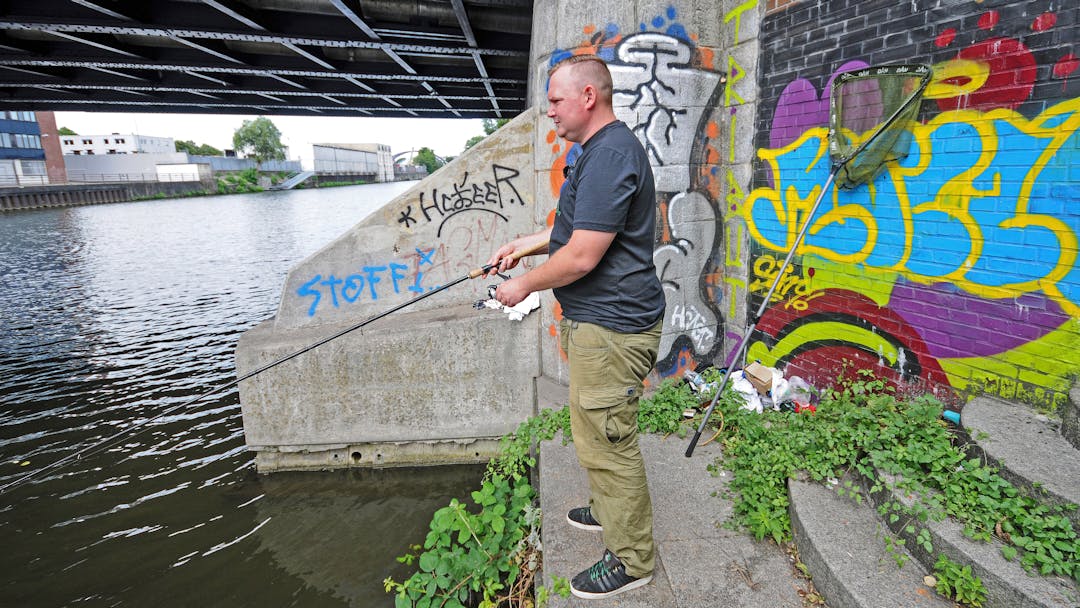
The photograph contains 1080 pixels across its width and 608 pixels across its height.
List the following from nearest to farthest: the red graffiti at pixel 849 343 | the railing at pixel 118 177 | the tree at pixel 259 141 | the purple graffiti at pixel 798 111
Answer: the red graffiti at pixel 849 343, the purple graffiti at pixel 798 111, the railing at pixel 118 177, the tree at pixel 259 141

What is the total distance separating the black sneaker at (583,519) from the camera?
10.3 feet

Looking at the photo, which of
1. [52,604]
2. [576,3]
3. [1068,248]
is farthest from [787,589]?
[52,604]

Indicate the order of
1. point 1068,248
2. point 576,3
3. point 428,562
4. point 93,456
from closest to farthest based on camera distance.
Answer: point 1068,248
point 428,562
point 576,3
point 93,456

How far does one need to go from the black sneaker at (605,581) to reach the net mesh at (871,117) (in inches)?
118

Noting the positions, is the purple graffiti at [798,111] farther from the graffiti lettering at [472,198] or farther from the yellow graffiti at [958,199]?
the graffiti lettering at [472,198]

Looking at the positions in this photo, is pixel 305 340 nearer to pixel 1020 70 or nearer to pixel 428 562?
pixel 428 562

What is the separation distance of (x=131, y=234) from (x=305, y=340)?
26.1 metres

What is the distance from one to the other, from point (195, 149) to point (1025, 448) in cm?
14568

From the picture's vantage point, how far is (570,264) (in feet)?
7.75

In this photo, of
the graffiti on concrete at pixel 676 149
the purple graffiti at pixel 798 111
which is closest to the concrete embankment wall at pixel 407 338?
the graffiti on concrete at pixel 676 149

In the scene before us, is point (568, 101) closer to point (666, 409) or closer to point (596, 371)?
point (596, 371)

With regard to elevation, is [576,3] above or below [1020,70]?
above

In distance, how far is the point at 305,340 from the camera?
5.73 meters

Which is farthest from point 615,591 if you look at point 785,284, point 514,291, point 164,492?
point 164,492
